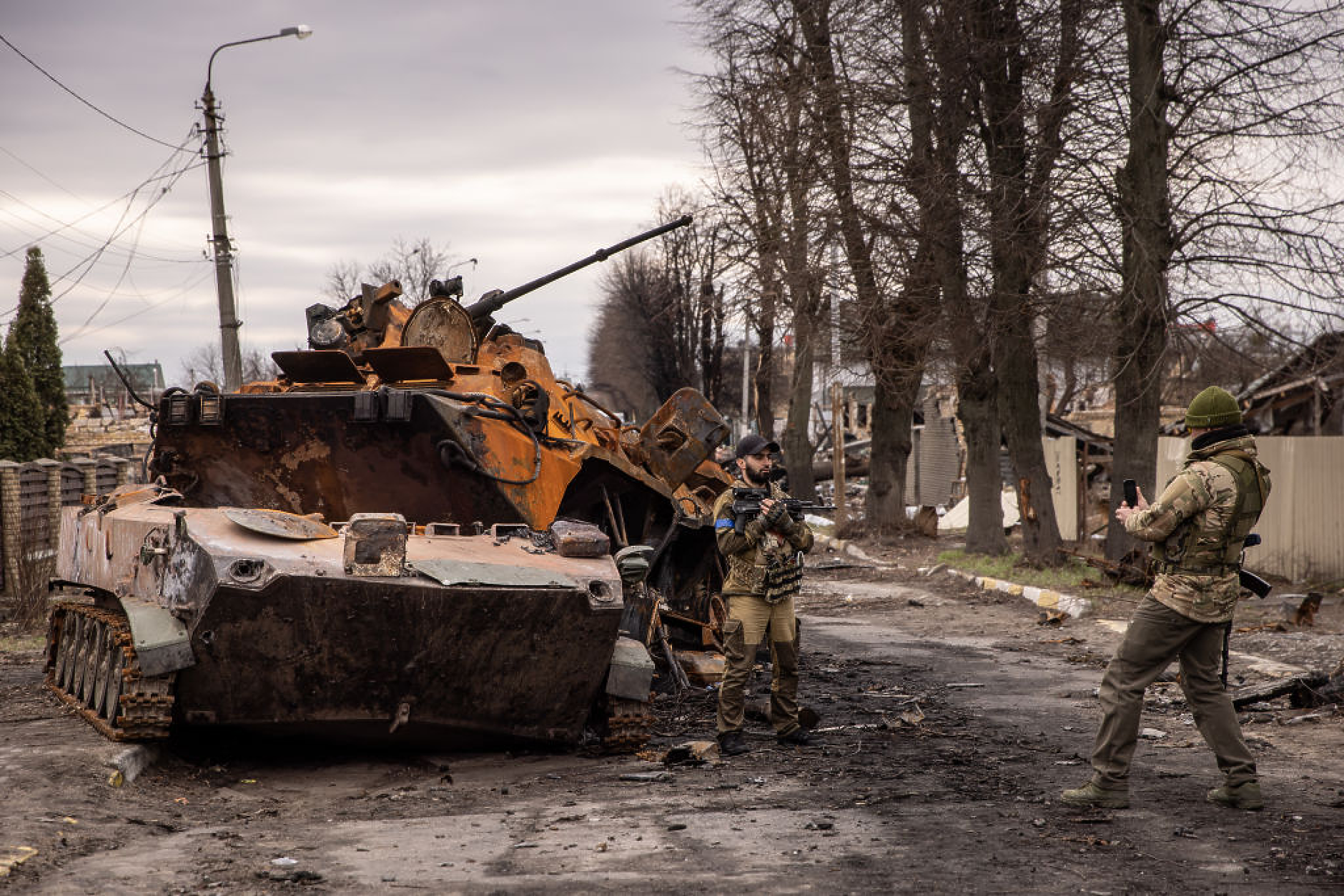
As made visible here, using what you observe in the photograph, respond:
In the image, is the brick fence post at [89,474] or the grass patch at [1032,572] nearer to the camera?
the grass patch at [1032,572]

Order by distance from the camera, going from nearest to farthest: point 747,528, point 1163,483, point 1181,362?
point 747,528
point 1181,362
point 1163,483

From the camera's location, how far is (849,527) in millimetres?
26016

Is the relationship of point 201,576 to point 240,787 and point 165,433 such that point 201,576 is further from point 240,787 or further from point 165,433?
point 165,433

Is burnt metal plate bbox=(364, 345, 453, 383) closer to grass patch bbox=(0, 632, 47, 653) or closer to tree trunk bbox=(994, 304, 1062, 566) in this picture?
grass patch bbox=(0, 632, 47, 653)

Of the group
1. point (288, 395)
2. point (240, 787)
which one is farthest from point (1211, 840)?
point (288, 395)

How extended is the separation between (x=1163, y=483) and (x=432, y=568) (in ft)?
44.1

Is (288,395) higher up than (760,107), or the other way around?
(760,107)

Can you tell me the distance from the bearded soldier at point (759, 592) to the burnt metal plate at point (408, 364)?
2.08 m

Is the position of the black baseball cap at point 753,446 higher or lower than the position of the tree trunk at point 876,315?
lower

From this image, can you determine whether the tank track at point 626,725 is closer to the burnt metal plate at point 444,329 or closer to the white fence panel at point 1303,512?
the burnt metal plate at point 444,329

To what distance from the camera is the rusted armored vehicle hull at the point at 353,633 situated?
6789mm

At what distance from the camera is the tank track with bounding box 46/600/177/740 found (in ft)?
22.7

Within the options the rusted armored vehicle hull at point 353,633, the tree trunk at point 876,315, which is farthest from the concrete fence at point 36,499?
the tree trunk at point 876,315

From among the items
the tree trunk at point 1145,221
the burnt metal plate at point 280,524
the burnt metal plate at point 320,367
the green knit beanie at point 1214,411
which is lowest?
the burnt metal plate at point 280,524
